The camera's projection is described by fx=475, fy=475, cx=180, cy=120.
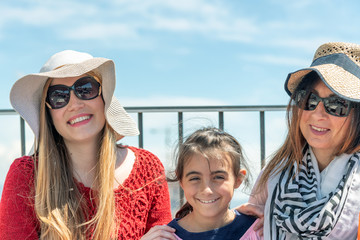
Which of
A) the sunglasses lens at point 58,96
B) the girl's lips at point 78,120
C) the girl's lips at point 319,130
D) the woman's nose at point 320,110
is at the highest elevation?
the sunglasses lens at point 58,96

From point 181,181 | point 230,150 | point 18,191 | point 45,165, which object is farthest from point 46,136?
point 230,150

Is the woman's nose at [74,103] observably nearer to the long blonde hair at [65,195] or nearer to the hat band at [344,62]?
the long blonde hair at [65,195]

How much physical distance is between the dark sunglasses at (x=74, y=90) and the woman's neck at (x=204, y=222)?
921 mm

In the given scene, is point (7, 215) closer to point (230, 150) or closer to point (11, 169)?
point (11, 169)

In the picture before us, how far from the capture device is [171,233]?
2.51 meters

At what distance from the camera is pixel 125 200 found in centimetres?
291

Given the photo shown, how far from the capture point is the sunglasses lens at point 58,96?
2.78 meters

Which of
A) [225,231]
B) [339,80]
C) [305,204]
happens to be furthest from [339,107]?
Answer: [225,231]

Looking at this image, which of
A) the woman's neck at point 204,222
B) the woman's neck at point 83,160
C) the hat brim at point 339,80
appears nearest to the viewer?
the hat brim at point 339,80

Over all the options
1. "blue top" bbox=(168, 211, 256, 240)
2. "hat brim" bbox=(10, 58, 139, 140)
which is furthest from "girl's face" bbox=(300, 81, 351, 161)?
"hat brim" bbox=(10, 58, 139, 140)

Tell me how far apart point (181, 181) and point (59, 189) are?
29.5 inches

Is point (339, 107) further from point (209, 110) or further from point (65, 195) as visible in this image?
point (209, 110)

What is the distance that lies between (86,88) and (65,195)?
646 mm

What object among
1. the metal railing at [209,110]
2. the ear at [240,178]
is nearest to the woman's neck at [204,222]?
the ear at [240,178]
